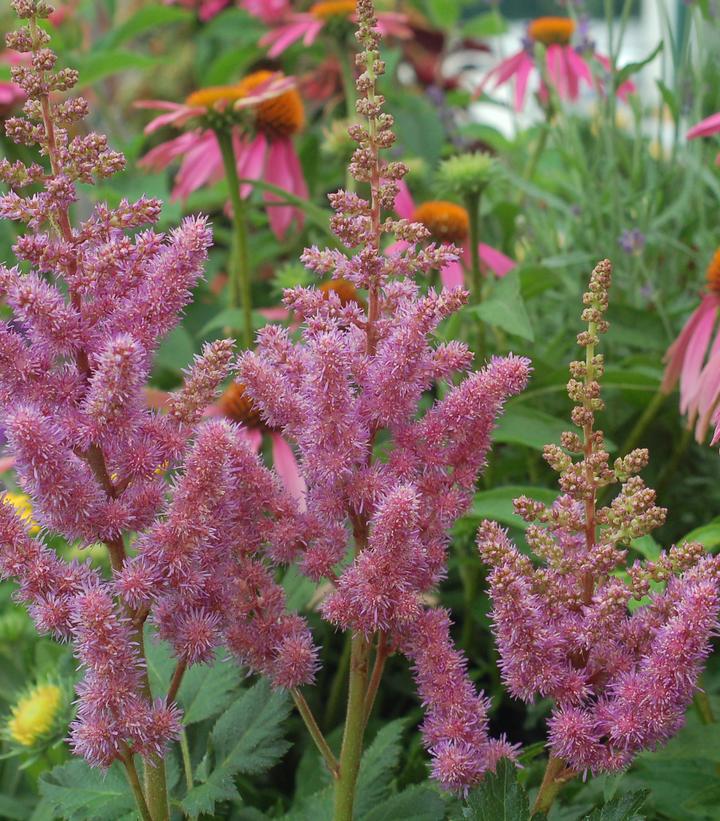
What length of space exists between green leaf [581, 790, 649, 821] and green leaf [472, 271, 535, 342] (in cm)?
34

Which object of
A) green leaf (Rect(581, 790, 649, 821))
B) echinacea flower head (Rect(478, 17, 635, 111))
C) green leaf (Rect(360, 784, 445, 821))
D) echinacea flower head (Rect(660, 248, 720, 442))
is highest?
echinacea flower head (Rect(478, 17, 635, 111))

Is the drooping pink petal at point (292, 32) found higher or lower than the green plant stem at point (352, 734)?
higher

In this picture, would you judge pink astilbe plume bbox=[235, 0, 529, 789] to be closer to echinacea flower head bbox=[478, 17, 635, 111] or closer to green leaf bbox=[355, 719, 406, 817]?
green leaf bbox=[355, 719, 406, 817]

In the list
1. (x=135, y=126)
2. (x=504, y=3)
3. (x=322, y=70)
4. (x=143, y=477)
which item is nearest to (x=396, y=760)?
(x=143, y=477)

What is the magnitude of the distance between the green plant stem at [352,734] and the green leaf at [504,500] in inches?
7.0

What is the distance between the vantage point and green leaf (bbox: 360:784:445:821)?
591 millimetres

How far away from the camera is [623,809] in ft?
1.67

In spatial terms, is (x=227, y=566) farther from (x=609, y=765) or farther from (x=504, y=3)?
(x=504, y=3)

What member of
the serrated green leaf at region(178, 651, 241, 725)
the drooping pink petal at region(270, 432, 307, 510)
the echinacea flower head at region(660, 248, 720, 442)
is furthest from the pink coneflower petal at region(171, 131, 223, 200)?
the serrated green leaf at region(178, 651, 241, 725)

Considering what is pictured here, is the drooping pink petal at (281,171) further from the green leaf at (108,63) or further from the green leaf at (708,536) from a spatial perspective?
the green leaf at (708,536)

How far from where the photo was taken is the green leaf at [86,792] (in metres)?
0.59

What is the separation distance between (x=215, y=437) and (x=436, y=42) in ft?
5.26

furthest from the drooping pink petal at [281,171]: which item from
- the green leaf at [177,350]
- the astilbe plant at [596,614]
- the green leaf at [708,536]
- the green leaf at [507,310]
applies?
the astilbe plant at [596,614]

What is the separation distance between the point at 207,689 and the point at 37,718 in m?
0.17
